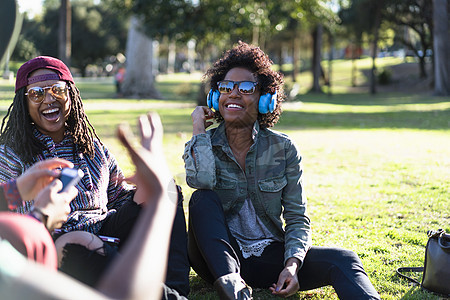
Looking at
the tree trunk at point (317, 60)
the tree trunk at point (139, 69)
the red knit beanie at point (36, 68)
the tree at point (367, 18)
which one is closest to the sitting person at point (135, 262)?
the red knit beanie at point (36, 68)

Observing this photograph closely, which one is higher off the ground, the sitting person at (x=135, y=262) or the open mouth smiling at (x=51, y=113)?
the open mouth smiling at (x=51, y=113)

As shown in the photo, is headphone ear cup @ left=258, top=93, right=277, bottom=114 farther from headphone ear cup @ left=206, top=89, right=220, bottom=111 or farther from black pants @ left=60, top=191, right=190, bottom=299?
black pants @ left=60, top=191, right=190, bottom=299

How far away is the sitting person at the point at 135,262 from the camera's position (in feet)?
4.50

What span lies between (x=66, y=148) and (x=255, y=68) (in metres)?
1.44

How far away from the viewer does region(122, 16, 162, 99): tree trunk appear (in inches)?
1091

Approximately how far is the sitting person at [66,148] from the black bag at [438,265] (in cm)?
169

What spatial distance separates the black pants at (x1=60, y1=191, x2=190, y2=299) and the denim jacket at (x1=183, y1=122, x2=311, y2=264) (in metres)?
0.35

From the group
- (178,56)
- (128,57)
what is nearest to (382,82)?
(128,57)

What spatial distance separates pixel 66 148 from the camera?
3576 millimetres

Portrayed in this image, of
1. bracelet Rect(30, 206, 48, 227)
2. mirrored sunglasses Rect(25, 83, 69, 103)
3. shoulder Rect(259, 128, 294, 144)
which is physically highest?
mirrored sunglasses Rect(25, 83, 69, 103)

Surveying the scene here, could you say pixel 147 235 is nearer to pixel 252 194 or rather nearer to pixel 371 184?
pixel 252 194

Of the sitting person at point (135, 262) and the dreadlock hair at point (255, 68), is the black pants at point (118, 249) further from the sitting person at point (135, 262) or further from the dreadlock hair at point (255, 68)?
the dreadlock hair at point (255, 68)

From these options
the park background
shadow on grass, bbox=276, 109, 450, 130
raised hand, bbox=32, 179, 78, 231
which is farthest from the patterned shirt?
shadow on grass, bbox=276, 109, 450, 130

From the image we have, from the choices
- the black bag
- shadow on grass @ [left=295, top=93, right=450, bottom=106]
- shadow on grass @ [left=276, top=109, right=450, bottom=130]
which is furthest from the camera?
shadow on grass @ [left=295, top=93, right=450, bottom=106]
